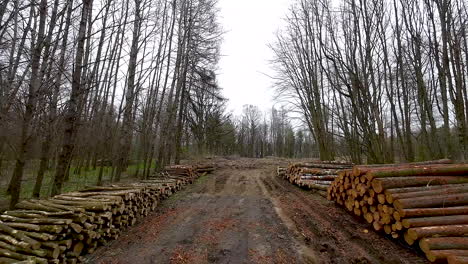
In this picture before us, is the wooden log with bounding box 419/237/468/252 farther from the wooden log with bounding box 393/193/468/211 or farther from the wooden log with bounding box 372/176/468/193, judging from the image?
the wooden log with bounding box 372/176/468/193

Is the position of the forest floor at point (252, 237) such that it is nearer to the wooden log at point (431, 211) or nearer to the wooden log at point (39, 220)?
the wooden log at point (431, 211)

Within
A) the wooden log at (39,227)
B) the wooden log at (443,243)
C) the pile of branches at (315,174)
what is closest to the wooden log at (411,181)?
the wooden log at (443,243)

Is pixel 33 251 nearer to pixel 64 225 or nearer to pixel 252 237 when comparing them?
pixel 64 225

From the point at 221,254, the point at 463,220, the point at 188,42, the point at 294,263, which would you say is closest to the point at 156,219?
the point at 221,254

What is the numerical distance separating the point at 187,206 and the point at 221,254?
394cm

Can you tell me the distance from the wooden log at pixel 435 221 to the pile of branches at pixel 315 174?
5.21m

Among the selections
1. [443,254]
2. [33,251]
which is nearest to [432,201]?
[443,254]

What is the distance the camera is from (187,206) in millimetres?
8602

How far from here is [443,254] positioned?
4207 millimetres

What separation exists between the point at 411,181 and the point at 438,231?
1578mm

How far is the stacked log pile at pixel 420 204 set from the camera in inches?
179

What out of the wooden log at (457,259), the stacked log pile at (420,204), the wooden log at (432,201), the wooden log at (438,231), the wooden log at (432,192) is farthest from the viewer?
the wooden log at (432,192)

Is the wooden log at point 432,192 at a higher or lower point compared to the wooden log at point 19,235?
higher

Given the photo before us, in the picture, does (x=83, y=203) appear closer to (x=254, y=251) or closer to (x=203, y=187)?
(x=254, y=251)
